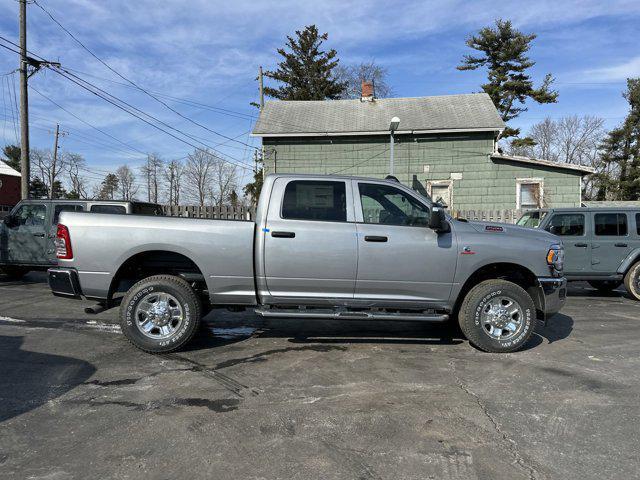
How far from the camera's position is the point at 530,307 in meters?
5.28

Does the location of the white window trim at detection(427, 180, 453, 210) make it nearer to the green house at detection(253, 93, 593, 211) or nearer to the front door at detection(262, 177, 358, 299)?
the green house at detection(253, 93, 593, 211)

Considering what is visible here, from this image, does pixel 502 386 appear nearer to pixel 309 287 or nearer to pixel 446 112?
pixel 309 287

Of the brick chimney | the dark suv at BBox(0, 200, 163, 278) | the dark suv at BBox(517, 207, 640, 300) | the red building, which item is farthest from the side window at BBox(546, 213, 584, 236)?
the red building

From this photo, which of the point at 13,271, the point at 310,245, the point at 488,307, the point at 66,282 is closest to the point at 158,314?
the point at 66,282

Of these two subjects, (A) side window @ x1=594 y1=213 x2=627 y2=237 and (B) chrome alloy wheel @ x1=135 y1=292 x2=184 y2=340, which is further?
(A) side window @ x1=594 y1=213 x2=627 y2=237

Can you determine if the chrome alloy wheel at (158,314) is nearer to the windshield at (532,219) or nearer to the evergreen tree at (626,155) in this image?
the windshield at (532,219)

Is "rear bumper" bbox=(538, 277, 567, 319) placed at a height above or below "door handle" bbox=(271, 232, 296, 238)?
below

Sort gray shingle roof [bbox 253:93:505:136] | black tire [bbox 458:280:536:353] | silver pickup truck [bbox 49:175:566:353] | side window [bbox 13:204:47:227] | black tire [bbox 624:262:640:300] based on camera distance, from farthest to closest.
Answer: gray shingle roof [bbox 253:93:505:136]
side window [bbox 13:204:47:227]
black tire [bbox 624:262:640:300]
black tire [bbox 458:280:536:353]
silver pickup truck [bbox 49:175:566:353]

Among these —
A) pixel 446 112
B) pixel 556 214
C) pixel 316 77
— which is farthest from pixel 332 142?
pixel 316 77

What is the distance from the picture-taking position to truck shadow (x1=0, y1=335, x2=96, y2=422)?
12.8 feet

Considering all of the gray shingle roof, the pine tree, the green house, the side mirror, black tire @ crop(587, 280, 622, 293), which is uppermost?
the pine tree

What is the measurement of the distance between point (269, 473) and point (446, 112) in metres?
18.3

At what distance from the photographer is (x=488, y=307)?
5316 millimetres

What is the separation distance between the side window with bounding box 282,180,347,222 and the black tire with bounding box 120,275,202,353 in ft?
4.87
